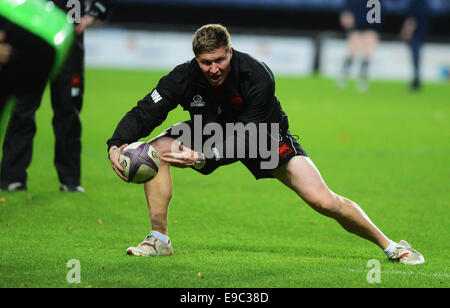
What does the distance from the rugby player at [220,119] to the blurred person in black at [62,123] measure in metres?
2.67

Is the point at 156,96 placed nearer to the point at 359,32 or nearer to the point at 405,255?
the point at 405,255

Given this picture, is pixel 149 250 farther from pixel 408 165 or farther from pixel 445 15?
pixel 445 15

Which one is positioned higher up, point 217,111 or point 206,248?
point 217,111

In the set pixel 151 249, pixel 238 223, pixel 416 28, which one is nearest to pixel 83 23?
pixel 238 223

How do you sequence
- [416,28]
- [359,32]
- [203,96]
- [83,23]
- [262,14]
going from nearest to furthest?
[203,96], [83,23], [359,32], [416,28], [262,14]

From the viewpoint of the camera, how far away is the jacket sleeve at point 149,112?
574 centimetres

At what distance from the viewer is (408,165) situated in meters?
11.2

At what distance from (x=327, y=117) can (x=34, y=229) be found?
10.5m

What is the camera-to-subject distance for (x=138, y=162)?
547 centimetres

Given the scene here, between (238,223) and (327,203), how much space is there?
186 centimetres

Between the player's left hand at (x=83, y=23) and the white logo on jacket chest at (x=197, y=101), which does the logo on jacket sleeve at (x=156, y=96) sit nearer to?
the white logo on jacket chest at (x=197, y=101)

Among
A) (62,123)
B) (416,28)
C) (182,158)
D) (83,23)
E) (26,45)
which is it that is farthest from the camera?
(416,28)

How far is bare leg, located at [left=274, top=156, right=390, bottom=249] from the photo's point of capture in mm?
5742
